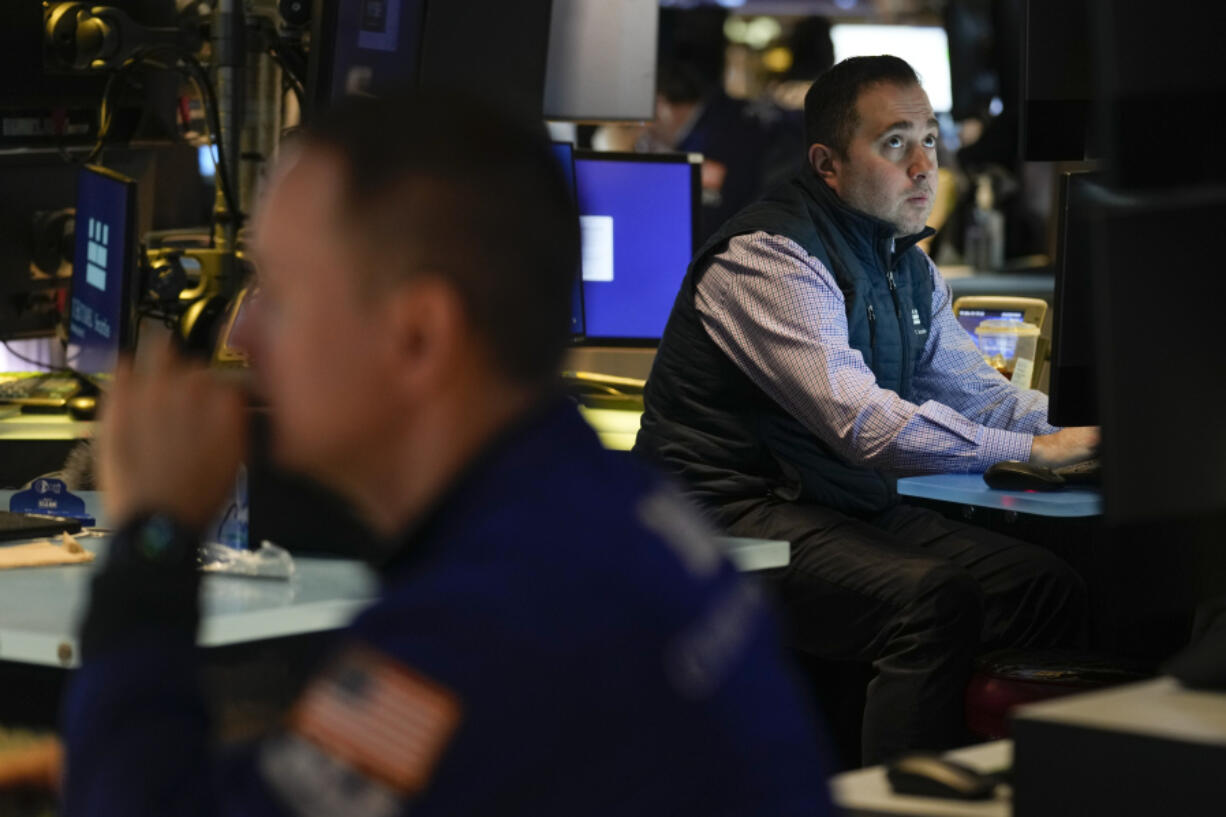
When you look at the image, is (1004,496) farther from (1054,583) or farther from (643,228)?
(643,228)

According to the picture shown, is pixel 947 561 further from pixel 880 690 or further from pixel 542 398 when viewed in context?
pixel 542 398

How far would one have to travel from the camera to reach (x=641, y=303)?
13.6 ft

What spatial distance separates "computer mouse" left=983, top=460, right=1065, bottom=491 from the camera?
9.66ft

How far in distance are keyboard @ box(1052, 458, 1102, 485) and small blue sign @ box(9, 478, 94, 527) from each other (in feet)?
5.02

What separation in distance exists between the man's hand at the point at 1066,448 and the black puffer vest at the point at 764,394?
40cm

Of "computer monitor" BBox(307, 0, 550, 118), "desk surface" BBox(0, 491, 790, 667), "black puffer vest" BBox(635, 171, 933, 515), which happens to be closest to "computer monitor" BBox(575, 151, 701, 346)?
"computer monitor" BBox(307, 0, 550, 118)

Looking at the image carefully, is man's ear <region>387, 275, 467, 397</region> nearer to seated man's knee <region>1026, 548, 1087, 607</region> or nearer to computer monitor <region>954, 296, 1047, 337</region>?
seated man's knee <region>1026, 548, 1087, 607</region>

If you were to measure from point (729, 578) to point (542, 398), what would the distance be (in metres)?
0.15

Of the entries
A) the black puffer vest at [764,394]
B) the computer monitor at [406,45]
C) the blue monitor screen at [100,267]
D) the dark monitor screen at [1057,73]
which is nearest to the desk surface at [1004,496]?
the black puffer vest at [764,394]

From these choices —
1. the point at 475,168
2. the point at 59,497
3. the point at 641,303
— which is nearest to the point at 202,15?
the point at 641,303

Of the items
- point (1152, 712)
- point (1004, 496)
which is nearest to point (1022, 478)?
point (1004, 496)

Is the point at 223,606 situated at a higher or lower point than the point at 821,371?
lower

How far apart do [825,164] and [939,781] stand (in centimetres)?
203

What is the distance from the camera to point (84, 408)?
3592mm
